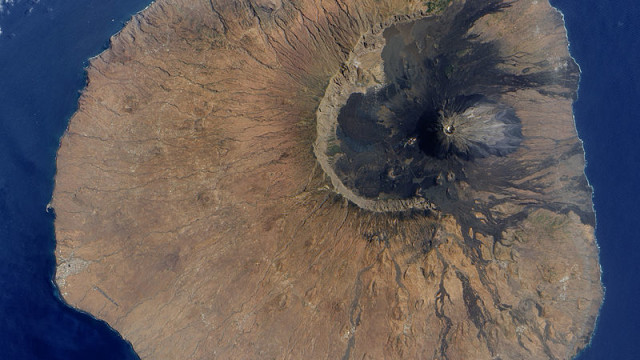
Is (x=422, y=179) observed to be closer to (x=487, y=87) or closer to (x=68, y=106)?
(x=487, y=87)

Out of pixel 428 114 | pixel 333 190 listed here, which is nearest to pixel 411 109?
pixel 428 114

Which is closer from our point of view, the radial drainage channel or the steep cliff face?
the radial drainage channel

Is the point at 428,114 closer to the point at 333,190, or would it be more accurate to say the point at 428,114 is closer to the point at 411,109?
the point at 411,109

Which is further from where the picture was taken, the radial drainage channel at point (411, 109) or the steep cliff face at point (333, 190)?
the steep cliff face at point (333, 190)

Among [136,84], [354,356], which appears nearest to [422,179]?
[354,356]

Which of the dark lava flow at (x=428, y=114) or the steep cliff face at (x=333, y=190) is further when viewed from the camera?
the steep cliff face at (x=333, y=190)
